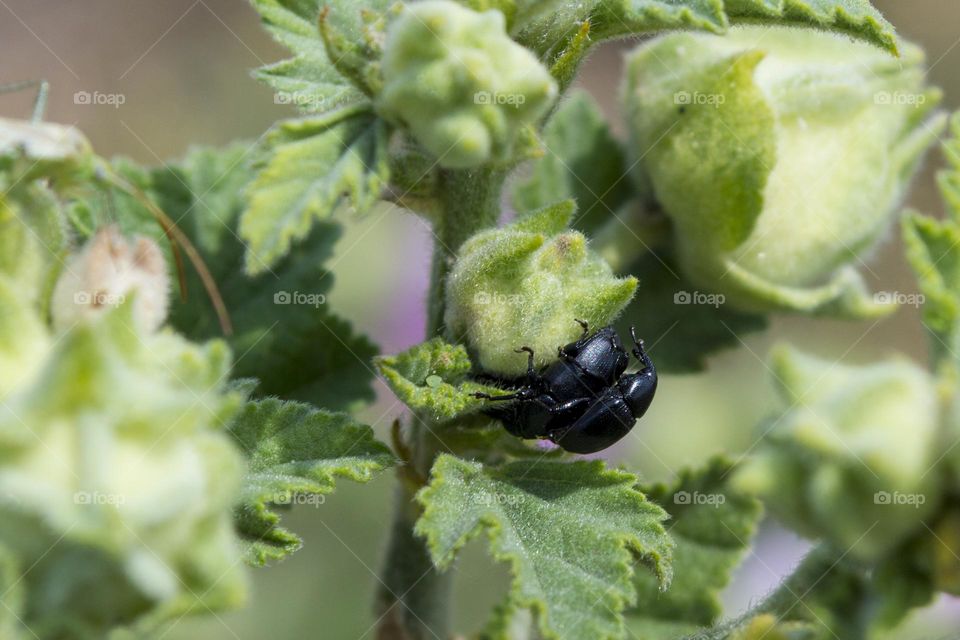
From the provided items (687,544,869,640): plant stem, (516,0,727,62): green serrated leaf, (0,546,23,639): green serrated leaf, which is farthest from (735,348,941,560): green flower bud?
(0,546,23,639): green serrated leaf

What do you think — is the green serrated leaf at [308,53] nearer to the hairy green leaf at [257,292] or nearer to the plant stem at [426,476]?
the plant stem at [426,476]

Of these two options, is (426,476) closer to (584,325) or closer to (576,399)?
(576,399)

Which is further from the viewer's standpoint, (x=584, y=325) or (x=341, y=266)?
(x=341, y=266)

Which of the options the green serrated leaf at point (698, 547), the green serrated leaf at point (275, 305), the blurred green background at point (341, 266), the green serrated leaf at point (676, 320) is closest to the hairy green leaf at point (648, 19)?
the green serrated leaf at point (676, 320)

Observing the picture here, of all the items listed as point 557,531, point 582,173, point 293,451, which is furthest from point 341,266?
point 557,531

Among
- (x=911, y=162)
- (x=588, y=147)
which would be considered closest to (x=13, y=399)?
(x=588, y=147)
